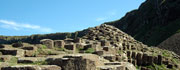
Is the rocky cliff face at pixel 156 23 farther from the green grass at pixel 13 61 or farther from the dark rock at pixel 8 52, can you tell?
the green grass at pixel 13 61

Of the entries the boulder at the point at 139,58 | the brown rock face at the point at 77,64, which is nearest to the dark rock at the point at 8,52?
the brown rock face at the point at 77,64

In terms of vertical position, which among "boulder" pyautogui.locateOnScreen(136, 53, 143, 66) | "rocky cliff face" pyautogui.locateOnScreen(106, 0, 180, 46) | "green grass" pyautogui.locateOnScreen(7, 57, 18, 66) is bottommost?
"boulder" pyautogui.locateOnScreen(136, 53, 143, 66)

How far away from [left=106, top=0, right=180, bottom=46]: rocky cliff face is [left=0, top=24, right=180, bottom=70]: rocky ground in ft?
195

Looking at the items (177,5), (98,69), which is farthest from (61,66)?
(177,5)

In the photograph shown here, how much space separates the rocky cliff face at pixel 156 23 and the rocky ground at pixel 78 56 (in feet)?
195

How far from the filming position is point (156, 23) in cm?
10294

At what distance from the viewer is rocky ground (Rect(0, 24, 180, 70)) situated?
18.7 feet

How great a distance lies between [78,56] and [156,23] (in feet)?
329

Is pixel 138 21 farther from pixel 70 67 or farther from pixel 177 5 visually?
pixel 70 67

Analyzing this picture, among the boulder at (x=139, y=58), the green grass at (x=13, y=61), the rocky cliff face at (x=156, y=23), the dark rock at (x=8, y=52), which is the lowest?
the boulder at (x=139, y=58)

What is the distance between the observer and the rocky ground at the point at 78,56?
18.7 ft

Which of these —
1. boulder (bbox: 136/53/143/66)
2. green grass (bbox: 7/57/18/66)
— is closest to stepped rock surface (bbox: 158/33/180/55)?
boulder (bbox: 136/53/143/66)

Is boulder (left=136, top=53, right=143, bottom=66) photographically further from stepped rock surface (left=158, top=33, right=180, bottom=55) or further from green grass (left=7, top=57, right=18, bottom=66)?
stepped rock surface (left=158, top=33, right=180, bottom=55)

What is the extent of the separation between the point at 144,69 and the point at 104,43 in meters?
2.86
